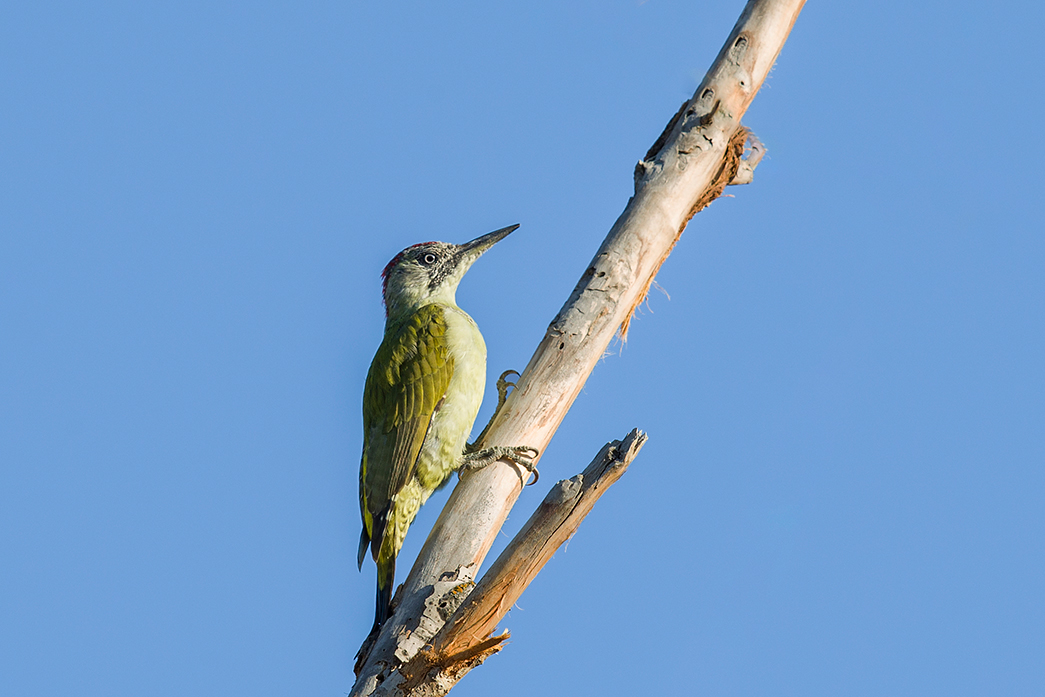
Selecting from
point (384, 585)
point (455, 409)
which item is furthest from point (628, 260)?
point (384, 585)

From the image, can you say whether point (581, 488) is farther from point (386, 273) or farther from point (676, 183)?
point (386, 273)

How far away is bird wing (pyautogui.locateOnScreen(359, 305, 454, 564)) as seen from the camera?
5.49 m

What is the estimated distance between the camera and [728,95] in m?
4.85

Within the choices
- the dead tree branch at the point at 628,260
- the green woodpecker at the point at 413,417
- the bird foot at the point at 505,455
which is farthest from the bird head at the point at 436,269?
the bird foot at the point at 505,455

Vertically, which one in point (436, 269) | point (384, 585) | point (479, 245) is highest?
point (479, 245)

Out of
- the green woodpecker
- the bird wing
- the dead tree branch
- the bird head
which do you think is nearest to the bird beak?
the bird head

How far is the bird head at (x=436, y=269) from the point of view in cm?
678

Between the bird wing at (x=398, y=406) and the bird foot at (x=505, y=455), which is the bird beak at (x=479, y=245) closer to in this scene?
the bird wing at (x=398, y=406)

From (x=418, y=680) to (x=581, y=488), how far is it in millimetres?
1015

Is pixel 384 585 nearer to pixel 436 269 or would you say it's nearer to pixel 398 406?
pixel 398 406

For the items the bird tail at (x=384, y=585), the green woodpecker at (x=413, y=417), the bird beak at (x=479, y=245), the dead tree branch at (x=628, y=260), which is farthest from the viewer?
the bird beak at (x=479, y=245)

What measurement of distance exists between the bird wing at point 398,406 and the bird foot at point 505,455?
961mm

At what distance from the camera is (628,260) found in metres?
4.74

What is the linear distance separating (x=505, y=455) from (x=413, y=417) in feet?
3.89
